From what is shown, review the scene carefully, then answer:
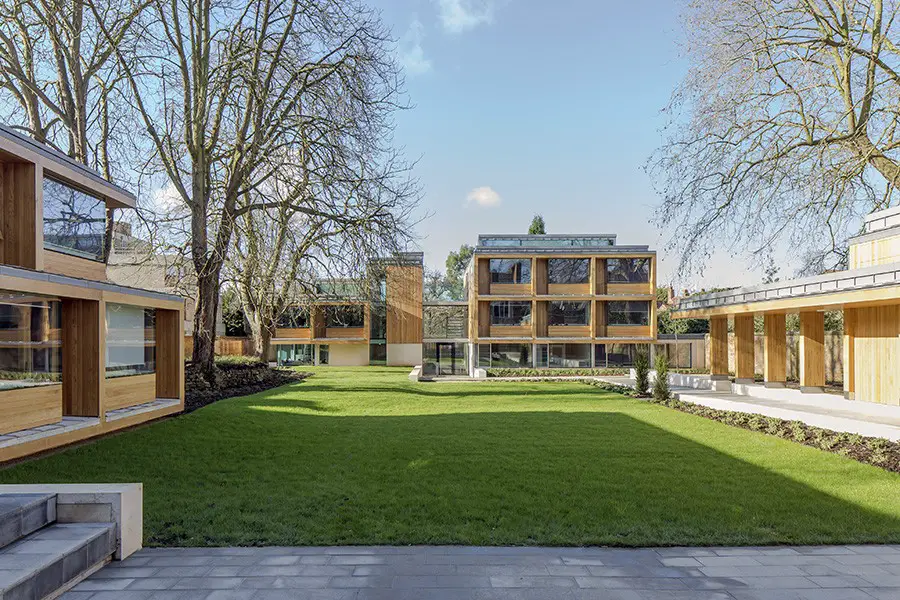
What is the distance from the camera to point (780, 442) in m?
9.77

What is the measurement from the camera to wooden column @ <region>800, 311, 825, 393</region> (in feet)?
55.8

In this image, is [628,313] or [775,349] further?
[628,313]

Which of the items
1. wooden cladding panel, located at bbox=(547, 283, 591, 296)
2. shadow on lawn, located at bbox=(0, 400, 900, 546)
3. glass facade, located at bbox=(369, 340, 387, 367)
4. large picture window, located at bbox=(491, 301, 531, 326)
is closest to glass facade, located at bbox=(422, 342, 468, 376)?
glass facade, located at bbox=(369, 340, 387, 367)

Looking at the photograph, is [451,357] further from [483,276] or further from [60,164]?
[60,164]

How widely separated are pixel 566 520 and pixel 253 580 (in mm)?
3051

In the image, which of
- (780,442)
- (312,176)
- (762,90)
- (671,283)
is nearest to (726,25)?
(762,90)

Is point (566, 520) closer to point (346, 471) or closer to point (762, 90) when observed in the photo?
point (346, 471)

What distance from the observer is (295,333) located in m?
38.9

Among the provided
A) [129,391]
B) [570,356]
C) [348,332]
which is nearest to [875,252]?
[129,391]

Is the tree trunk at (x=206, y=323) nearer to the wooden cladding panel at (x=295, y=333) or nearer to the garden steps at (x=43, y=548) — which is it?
the garden steps at (x=43, y=548)

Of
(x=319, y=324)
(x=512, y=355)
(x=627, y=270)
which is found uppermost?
(x=627, y=270)

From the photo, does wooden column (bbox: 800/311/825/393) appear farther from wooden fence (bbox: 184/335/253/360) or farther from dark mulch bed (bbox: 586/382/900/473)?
wooden fence (bbox: 184/335/253/360)

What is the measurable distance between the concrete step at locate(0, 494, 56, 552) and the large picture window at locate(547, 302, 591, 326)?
30890 millimetres

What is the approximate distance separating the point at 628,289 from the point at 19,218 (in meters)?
31.1
